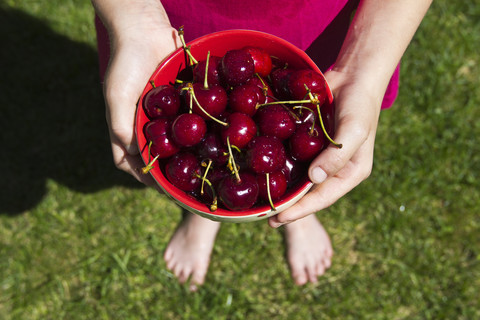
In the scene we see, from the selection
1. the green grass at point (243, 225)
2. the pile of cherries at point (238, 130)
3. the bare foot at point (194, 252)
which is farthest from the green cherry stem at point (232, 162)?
the green grass at point (243, 225)

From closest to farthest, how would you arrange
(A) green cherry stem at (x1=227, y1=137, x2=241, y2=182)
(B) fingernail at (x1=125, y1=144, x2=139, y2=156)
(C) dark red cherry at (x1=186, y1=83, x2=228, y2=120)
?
(A) green cherry stem at (x1=227, y1=137, x2=241, y2=182) < (C) dark red cherry at (x1=186, y1=83, x2=228, y2=120) < (B) fingernail at (x1=125, y1=144, x2=139, y2=156)

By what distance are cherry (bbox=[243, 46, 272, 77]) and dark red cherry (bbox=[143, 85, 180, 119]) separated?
0.33 m

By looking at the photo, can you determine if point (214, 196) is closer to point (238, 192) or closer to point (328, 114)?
point (238, 192)

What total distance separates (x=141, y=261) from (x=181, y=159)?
1.71 m

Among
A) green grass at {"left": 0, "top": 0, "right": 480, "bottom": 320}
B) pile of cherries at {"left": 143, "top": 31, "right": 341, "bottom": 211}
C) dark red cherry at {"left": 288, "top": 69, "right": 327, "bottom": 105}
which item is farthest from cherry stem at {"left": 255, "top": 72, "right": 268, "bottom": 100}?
green grass at {"left": 0, "top": 0, "right": 480, "bottom": 320}

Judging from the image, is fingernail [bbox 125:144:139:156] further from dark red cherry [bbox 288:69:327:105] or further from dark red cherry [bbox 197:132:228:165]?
dark red cherry [bbox 288:69:327:105]

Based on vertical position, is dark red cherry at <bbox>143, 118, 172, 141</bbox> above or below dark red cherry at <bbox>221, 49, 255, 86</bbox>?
below

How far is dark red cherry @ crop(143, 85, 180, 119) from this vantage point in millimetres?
1670

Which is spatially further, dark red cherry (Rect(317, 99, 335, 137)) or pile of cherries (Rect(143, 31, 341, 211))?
dark red cherry (Rect(317, 99, 335, 137))

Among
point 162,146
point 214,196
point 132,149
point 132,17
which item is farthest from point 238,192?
point 132,17

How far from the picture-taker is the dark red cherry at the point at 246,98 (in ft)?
5.54

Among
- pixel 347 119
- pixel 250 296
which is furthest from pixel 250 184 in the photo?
pixel 250 296

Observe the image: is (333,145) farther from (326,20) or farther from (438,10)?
(438,10)

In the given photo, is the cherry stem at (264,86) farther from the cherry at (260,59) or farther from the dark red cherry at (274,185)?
the dark red cherry at (274,185)
